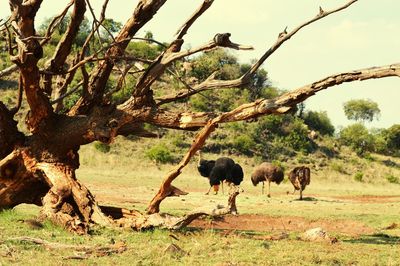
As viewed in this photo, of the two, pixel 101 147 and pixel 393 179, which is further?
pixel 393 179

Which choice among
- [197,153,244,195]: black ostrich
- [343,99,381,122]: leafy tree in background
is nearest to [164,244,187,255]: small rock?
[197,153,244,195]: black ostrich

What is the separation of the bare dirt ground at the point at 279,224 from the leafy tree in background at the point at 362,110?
6981cm

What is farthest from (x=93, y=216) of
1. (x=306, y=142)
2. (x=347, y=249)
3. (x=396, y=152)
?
(x=396, y=152)

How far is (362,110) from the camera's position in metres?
83.7

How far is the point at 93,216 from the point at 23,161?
1892mm

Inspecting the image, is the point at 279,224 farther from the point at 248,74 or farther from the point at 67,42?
the point at 67,42

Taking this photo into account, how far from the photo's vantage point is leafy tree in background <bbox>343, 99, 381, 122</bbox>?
83688mm

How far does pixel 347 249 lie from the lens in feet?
32.0

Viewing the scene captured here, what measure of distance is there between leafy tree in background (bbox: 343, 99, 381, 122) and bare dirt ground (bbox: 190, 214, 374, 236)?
2748 inches

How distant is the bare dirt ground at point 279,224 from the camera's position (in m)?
14.1

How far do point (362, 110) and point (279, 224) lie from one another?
71.3 meters

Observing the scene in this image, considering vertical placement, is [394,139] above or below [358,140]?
above

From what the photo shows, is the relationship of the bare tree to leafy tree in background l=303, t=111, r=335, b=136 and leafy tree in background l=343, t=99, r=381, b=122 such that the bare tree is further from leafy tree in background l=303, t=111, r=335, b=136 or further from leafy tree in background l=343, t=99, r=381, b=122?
leafy tree in background l=343, t=99, r=381, b=122

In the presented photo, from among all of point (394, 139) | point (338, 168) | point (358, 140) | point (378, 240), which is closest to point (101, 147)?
point (338, 168)
